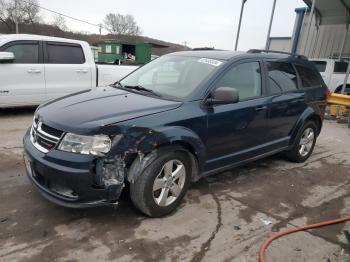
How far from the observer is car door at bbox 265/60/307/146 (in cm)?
455

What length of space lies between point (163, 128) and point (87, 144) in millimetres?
728

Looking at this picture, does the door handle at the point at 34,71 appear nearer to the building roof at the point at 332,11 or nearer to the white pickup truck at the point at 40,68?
the white pickup truck at the point at 40,68

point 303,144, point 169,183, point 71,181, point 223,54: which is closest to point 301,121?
point 303,144

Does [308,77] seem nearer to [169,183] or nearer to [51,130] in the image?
[169,183]

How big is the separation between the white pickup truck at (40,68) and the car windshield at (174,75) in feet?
11.7

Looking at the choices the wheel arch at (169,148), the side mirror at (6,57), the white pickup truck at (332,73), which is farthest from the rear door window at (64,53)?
the white pickup truck at (332,73)

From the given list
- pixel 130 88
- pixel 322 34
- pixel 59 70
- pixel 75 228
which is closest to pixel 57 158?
pixel 75 228

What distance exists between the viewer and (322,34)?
17.0 metres

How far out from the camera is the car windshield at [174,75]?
382 cm

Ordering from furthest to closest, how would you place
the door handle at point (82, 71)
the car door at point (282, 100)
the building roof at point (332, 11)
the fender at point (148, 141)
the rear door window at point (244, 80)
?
the building roof at point (332, 11), the door handle at point (82, 71), the car door at point (282, 100), the rear door window at point (244, 80), the fender at point (148, 141)

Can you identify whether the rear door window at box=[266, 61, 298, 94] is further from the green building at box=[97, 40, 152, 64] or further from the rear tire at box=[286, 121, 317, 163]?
the green building at box=[97, 40, 152, 64]

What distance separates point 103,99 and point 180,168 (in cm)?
111

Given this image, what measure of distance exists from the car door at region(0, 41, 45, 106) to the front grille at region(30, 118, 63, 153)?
4162 mm

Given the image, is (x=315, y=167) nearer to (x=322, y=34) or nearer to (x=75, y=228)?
(x=75, y=228)
